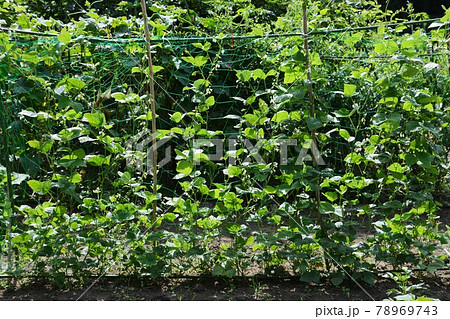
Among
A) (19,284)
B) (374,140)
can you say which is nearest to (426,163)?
(374,140)

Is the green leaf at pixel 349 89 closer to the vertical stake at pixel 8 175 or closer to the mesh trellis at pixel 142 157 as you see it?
the mesh trellis at pixel 142 157

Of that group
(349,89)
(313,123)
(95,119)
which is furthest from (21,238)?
(349,89)

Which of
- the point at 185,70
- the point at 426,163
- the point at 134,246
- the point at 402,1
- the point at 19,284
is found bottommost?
the point at 19,284

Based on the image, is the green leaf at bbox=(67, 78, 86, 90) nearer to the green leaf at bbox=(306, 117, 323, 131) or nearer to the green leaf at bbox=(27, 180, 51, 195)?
the green leaf at bbox=(27, 180, 51, 195)

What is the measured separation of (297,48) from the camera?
281 cm

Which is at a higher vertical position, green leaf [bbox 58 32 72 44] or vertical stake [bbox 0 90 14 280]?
green leaf [bbox 58 32 72 44]

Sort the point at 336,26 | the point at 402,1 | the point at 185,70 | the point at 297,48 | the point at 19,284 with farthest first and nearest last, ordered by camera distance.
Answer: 1. the point at 402,1
2. the point at 336,26
3. the point at 185,70
4. the point at 19,284
5. the point at 297,48

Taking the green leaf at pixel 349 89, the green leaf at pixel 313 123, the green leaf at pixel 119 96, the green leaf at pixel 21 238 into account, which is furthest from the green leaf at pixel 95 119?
the green leaf at pixel 349 89

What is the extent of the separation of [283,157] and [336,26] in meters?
1.95

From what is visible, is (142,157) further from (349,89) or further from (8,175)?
(349,89)

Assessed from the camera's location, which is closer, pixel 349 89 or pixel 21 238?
pixel 349 89

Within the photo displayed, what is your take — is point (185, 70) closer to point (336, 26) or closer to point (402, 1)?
point (336, 26)

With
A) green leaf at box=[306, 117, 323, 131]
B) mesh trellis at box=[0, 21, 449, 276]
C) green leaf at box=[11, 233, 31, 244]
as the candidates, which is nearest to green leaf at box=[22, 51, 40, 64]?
mesh trellis at box=[0, 21, 449, 276]

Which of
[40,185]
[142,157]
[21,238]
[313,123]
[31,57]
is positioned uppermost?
[31,57]
